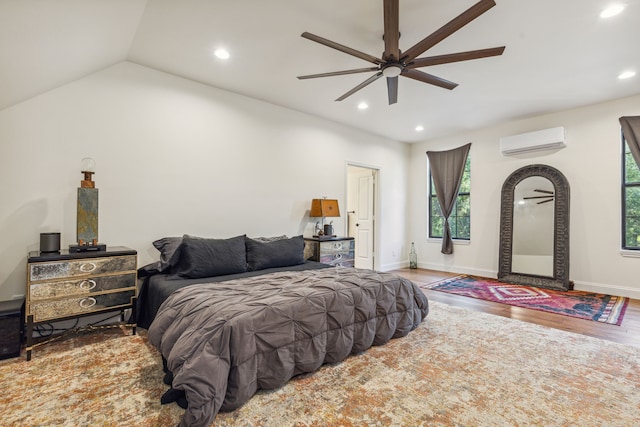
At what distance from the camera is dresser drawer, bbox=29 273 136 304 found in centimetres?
233

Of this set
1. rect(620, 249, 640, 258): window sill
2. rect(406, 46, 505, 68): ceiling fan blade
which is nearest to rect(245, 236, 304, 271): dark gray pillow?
rect(406, 46, 505, 68): ceiling fan blade

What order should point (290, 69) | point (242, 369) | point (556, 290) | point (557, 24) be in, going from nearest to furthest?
1. point (242, 369)
2. point (557, 24)
3. point (290, 69)
4. point (556, 290)

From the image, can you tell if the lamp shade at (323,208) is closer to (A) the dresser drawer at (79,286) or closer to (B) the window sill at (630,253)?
(A) the dresser drawer at (79,286)

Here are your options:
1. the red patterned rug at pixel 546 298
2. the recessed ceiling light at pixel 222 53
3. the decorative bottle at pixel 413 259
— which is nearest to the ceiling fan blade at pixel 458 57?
the recessed ceiling light at pixel 222 53

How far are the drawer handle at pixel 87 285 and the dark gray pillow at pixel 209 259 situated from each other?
68cm

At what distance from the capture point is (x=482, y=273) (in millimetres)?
5637

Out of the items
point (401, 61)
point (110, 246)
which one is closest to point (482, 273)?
point (401, 61)

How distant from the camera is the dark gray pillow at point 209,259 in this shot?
2.94 m

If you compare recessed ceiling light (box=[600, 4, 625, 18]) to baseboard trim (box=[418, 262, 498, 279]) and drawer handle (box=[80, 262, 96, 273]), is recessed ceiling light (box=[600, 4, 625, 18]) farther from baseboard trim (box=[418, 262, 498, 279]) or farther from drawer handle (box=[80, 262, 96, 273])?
drawer handle (box=[80, 262, 96, 273])

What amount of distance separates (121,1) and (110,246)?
224cm

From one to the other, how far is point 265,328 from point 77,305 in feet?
5.97

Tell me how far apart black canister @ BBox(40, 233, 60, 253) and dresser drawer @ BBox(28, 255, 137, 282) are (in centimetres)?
29

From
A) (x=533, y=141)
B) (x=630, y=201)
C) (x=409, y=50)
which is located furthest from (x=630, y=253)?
(x=409, y=50)

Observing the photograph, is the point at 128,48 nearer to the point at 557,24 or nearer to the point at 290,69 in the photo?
the point at 290,69
